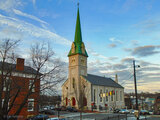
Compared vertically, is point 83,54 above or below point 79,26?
below

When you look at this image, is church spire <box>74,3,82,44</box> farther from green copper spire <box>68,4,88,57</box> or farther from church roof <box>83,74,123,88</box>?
church roof <box>83,74,123,88</box>

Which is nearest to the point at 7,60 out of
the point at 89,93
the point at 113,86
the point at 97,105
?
the point at 89,93

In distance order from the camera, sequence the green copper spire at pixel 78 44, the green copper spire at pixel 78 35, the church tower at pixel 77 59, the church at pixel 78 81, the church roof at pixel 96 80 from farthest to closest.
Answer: the green copper spire at pixel 78 35 < the green copper spire at pixel 78 44 < the church roof at pixel 96 80 < the church tower at pixel 77 59 < the church at pixel 78 81

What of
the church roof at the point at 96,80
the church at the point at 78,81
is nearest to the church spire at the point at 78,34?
the church at the point at 78,81

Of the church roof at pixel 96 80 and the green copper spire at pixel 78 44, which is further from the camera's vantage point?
the green copper spire at pixel 78 44

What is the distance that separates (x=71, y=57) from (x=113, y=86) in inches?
858

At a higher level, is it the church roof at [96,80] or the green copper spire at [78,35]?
the green copper spire at [78,35]

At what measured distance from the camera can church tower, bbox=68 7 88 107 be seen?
59.5m

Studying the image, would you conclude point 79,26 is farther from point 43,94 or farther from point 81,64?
point 43,94

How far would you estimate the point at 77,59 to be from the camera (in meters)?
59.7

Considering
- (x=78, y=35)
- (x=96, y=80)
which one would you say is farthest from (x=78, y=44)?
(x=96, y=80)

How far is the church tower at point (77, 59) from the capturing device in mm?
59500

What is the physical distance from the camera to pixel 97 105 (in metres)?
58.2

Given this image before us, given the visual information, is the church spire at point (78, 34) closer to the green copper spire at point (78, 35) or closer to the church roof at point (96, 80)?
the green copper spire at point (78, 35)
